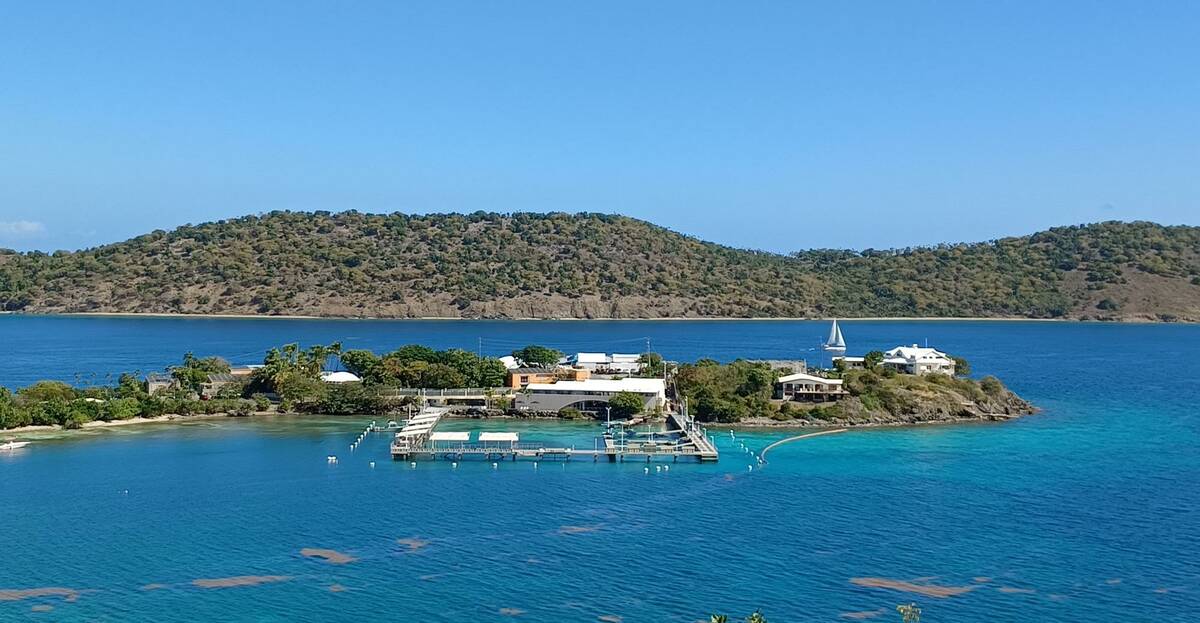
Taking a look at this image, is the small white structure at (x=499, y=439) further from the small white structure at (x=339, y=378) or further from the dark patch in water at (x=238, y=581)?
the dark patch in water at (x=238, y=581)

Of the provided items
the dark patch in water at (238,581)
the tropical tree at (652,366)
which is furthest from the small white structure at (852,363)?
the dark patch in water at (238,581)

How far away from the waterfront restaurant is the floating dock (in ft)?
47.0

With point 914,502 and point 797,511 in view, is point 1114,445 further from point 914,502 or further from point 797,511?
point 797,511

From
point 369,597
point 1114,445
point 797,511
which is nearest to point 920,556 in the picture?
point 797,511

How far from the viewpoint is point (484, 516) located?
4600 cm

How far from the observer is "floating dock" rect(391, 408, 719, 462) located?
2368 inches

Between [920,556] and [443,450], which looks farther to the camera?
[443,450]

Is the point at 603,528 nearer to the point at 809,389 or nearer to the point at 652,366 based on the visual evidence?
the point at 809,389

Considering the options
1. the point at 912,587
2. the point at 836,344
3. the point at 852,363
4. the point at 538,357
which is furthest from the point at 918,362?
the point at 912,587

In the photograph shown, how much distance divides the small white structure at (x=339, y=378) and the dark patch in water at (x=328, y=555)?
4339cm

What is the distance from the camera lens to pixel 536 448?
61.1 metres

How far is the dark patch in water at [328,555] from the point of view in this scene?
39.0m

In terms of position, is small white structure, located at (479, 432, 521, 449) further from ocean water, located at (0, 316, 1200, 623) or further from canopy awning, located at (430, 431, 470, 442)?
ocean water, located at (0, 316, 1200, 623)

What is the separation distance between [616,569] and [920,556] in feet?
37.0
